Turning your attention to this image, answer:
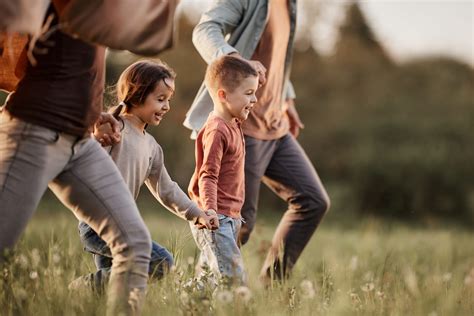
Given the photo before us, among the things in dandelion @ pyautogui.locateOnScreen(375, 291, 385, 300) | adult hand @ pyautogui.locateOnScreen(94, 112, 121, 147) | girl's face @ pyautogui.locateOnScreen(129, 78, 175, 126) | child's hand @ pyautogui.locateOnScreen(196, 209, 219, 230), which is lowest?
dandelion @ pyautogui.locateOnScreen(375, 291, 385, 300)

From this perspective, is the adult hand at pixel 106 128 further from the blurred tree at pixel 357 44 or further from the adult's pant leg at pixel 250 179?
the blurred tree at pixel 357 44

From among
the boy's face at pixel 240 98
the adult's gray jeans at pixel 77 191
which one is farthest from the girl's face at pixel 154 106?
the adult's gray jeans at pixel 77 191

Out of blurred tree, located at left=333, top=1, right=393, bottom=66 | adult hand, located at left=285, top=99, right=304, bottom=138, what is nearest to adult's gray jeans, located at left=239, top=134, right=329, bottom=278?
adult hand, located at left=285, top=99, right=304, bottom=138

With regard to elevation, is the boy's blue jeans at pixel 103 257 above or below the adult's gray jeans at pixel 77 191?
below

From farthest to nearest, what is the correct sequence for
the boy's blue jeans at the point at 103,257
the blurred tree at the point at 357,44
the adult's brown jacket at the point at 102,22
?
the blurred tree at the point at 357,44 → the boy's blue jeans at the point at 103,257 → the adult's brown jacket at the point at 102,22

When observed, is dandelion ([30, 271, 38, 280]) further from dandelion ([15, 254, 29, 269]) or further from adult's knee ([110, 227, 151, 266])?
adult's knee ([110, 227, 151, 266])

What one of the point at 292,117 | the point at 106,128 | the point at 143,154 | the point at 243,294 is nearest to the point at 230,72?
the point at 143,154

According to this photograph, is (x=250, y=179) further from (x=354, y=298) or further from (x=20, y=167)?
(x=20, y=167)

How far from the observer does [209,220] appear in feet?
13.8

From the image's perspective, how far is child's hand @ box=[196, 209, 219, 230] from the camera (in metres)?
4.21

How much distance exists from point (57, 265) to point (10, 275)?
1.17m

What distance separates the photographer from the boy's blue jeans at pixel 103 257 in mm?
4184

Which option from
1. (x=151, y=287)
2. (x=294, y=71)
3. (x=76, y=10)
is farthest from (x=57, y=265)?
(x=294, y=71)

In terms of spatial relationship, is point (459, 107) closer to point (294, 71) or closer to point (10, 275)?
point (294, 71)
